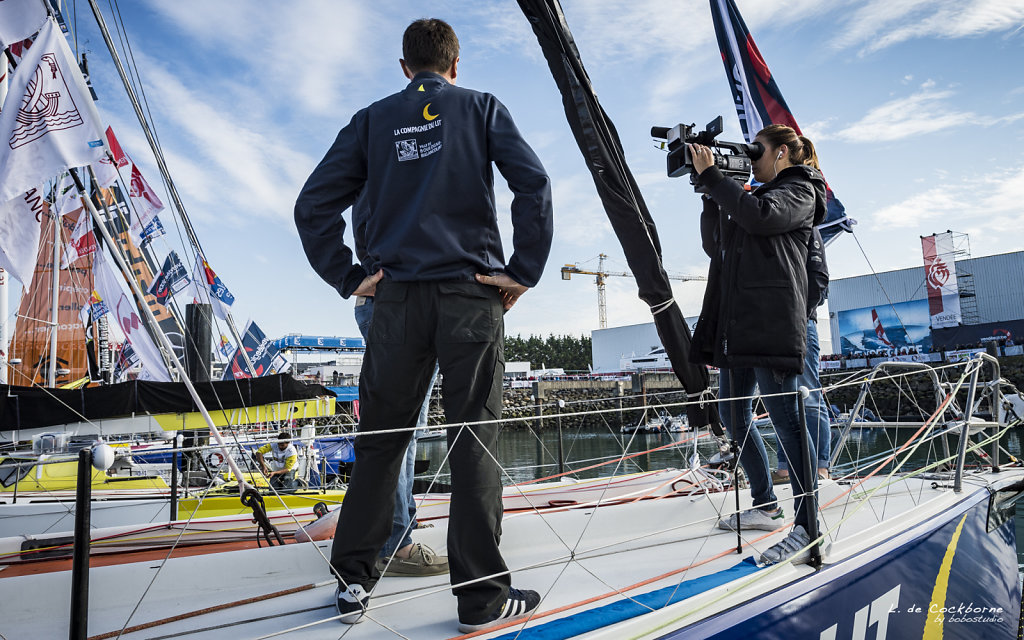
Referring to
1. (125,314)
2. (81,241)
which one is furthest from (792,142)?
(81,241)

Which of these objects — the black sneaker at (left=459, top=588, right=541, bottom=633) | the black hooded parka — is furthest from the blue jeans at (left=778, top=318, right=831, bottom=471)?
the black sneaker at (left=459, top=588, right=541, bottom=633)

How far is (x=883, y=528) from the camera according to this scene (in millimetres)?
2232

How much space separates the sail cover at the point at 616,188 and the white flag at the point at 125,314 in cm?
642

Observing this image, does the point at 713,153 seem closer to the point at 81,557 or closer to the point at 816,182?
the point at 816,182

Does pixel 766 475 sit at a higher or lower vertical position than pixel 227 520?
higher

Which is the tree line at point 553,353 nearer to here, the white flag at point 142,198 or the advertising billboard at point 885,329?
the advertising billboard at point 885,329

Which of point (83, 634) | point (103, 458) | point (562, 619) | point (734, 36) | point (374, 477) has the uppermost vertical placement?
point (734, 36)

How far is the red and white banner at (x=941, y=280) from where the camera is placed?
3027 centimetres

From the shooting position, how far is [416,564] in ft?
6.59

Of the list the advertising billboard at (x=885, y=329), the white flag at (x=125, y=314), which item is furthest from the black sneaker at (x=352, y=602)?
the advertising billboard at (x=885, y=329)

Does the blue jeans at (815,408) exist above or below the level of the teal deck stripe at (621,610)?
above

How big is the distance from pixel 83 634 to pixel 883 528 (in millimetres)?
2456

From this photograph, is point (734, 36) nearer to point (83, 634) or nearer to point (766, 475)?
point (766, 475)

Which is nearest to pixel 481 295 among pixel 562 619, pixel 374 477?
pixel 374 477
